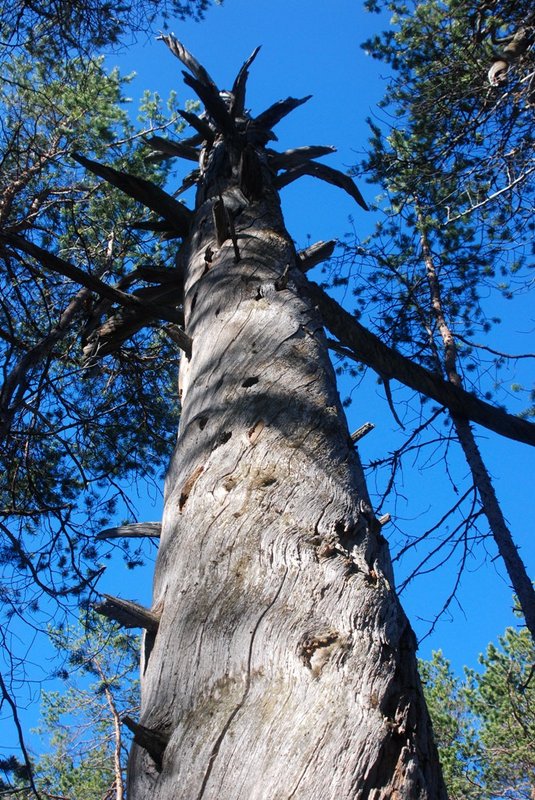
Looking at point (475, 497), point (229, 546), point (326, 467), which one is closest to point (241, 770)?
point (229, 546)

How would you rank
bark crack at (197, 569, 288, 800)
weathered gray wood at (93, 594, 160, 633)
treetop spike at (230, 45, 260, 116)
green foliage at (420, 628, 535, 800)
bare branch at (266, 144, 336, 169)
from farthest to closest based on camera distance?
green foliage at (420, 628, 535, 800) < bare branch at (266, 144, 336, 169) < treetop spike at (230, 45, 260, 116) < weathered gray wood at (93, 594, 160, 633) < bark crack at (197, 569, 288, 800)

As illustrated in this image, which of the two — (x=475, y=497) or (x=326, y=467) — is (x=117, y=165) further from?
(x=326, y=467)

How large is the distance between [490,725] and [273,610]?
511 inches

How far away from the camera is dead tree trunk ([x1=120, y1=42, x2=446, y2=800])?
1.19 metres

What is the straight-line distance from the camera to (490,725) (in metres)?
→ 12.6

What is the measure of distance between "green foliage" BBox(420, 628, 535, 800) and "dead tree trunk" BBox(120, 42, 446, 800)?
29.6ft

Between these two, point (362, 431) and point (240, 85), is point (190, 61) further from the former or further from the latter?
point (362, 431)

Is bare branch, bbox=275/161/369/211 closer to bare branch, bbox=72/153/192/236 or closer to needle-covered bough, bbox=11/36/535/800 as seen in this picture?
bare branch, bbox=72/153/192/236

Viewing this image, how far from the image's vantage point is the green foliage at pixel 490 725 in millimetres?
10859

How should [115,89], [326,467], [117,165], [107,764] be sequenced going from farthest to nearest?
[107,764] → [115,89] → [117,165] → [326,467]

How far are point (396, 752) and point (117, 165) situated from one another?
299 inches

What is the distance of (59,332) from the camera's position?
197 inches

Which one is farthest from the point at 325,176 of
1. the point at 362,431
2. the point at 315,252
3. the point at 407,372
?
the point at 362,431

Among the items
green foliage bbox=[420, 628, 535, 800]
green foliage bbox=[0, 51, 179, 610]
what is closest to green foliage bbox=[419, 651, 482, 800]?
green foliage bbox=[420, 628, 535, 800]
